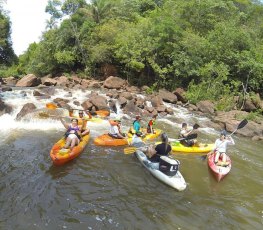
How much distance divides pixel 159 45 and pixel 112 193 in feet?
56.8

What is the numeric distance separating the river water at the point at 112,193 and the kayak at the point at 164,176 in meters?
0.15

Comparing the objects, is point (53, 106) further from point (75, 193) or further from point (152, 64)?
point (152, 64)

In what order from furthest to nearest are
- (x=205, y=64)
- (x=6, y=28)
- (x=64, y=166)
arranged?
(x=6, y=28), (x=205, y=64), (x=64, y=166)

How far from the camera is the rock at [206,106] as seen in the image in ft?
59.3

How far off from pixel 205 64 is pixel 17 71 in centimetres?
3797

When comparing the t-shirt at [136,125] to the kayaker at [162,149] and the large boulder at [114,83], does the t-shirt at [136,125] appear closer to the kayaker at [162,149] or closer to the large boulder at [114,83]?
the kayaker at [162,149]

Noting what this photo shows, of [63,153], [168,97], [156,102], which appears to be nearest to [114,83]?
[168,97]

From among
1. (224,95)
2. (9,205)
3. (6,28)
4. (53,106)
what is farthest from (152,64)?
(9,205)

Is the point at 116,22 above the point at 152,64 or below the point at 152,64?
above

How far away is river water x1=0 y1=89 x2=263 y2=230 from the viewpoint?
5.77m

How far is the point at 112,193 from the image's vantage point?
684 cm

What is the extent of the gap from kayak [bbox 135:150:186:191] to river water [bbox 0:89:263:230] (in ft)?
0.49

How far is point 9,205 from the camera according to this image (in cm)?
595

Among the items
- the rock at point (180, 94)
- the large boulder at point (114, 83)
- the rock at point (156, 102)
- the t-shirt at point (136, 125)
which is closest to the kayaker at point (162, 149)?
the t-shirt at point (136, 125)
